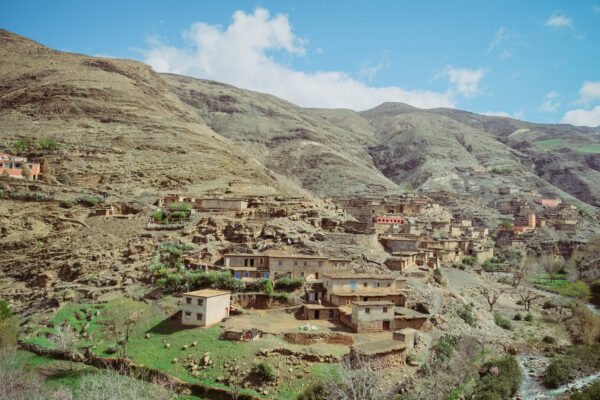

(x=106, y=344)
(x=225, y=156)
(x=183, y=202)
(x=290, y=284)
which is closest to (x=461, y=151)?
(x=225, y=156)

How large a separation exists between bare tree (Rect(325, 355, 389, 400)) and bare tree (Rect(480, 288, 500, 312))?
2499 centimetres

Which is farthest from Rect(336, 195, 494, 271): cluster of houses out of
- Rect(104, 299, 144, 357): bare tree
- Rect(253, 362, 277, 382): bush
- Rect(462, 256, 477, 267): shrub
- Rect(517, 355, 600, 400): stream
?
Rect(104, 299, 144, 357): bare tree

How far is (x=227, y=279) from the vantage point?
32.0m

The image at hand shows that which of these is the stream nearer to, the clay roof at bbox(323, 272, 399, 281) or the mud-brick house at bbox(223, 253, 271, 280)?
the clay roof at bbox(323, 272, 399, 281)

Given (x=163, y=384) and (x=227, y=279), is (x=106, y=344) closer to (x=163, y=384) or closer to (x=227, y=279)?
(x=163, y=384)

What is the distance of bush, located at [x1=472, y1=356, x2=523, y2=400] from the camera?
25906 millimetres

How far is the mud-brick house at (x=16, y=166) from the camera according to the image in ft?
164

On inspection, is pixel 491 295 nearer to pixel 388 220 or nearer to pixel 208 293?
pixel 388 220

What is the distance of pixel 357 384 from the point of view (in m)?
21.0

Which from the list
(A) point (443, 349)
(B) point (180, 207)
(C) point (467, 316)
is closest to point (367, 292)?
(A) point (443, 349)

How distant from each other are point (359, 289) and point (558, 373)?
13.3 metres

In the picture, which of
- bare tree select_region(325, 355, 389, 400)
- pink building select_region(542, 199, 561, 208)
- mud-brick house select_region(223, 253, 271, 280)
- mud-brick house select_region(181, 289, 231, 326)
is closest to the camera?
bare tree select_region(325, 355, 389, 400)

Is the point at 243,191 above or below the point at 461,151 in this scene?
below

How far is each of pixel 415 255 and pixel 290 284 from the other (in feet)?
57.9
